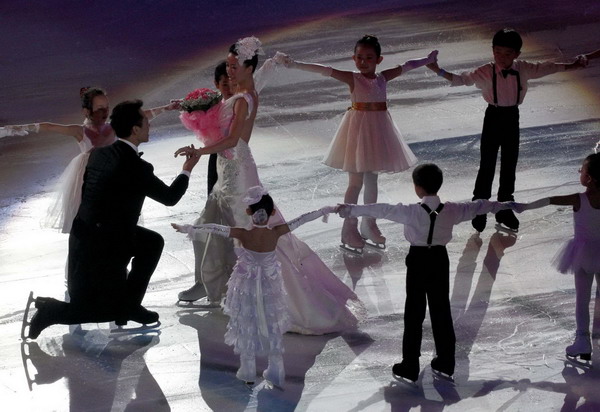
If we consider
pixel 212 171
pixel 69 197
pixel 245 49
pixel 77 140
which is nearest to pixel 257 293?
pixel 245 49

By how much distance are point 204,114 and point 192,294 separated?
46.9 inches

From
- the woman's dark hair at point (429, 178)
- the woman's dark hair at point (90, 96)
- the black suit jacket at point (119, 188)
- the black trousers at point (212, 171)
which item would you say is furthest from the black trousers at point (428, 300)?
the woman's dark hair at point (90, 96)

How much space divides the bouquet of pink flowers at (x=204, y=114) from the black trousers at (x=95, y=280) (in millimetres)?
818

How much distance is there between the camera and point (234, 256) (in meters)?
7.07

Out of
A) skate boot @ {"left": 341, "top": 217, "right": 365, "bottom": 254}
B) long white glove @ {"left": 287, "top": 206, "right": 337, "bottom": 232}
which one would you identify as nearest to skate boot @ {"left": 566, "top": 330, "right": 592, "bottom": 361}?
long white glove @ {"left": 287, "top": 206, "right": 337, "bottom": 232}

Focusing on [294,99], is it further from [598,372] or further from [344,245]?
[598,372]

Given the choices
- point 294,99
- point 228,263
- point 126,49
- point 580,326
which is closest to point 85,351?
point 228,263

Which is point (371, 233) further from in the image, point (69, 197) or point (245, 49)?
point (69, 197)

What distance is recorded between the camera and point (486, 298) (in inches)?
Result: 275

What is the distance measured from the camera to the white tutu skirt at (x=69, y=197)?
7.28 m

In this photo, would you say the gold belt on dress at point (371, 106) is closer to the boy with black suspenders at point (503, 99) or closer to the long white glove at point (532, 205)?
the boy with black suspenders at point (503, 99)

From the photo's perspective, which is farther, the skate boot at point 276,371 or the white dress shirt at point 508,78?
the white dress shirt at point 508,78

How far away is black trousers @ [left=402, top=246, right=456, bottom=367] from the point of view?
5750 millimetres

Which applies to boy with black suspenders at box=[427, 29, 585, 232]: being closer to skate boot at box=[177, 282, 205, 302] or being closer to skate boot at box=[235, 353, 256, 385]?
skate boot at box=[177, 282, 205, 302]
